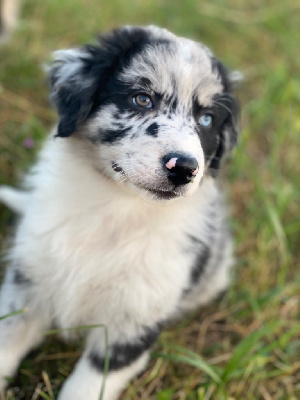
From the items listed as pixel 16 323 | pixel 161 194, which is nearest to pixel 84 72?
pixel 161 194

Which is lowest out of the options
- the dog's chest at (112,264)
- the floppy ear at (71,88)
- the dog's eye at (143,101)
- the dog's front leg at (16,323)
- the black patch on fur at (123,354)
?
the dog's front leg at (16,323)

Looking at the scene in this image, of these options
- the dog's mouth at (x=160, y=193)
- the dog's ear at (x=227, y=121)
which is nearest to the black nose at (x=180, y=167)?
the dog's mouth at (x=160, y=193)

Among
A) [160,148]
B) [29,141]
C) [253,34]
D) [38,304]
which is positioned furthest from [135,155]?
[253,34]

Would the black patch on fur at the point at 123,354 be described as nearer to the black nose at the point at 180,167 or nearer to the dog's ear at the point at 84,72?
the black nose at the point at 180,167

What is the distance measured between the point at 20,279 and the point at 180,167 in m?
1.35

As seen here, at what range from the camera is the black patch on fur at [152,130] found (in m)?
2.63

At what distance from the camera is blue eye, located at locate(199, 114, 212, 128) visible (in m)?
2.99

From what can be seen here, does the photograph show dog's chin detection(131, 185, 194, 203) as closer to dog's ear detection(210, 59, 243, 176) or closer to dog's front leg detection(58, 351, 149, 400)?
dog's ear detection(210, 59, 243, 176)

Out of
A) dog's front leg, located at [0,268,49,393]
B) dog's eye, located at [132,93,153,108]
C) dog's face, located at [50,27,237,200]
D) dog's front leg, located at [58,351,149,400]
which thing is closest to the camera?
dog's face, located at [50,27,237,200]

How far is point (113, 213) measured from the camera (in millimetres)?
3109

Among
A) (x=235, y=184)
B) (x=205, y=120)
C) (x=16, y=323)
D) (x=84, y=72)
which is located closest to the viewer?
(x=84, y=72)

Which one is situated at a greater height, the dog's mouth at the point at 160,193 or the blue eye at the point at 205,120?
the blue eye at the point at 205,120

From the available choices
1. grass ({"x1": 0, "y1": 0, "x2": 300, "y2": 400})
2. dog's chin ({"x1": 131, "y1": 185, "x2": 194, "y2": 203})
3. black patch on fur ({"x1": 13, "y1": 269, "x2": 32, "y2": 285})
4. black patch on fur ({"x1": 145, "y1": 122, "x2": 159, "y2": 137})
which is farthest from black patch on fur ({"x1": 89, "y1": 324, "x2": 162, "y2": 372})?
black patch on fur ({"x1": 145, "y1": 122, "x2": 159, "y2": 137})

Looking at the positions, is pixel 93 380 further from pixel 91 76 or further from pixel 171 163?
pixel 91 76
